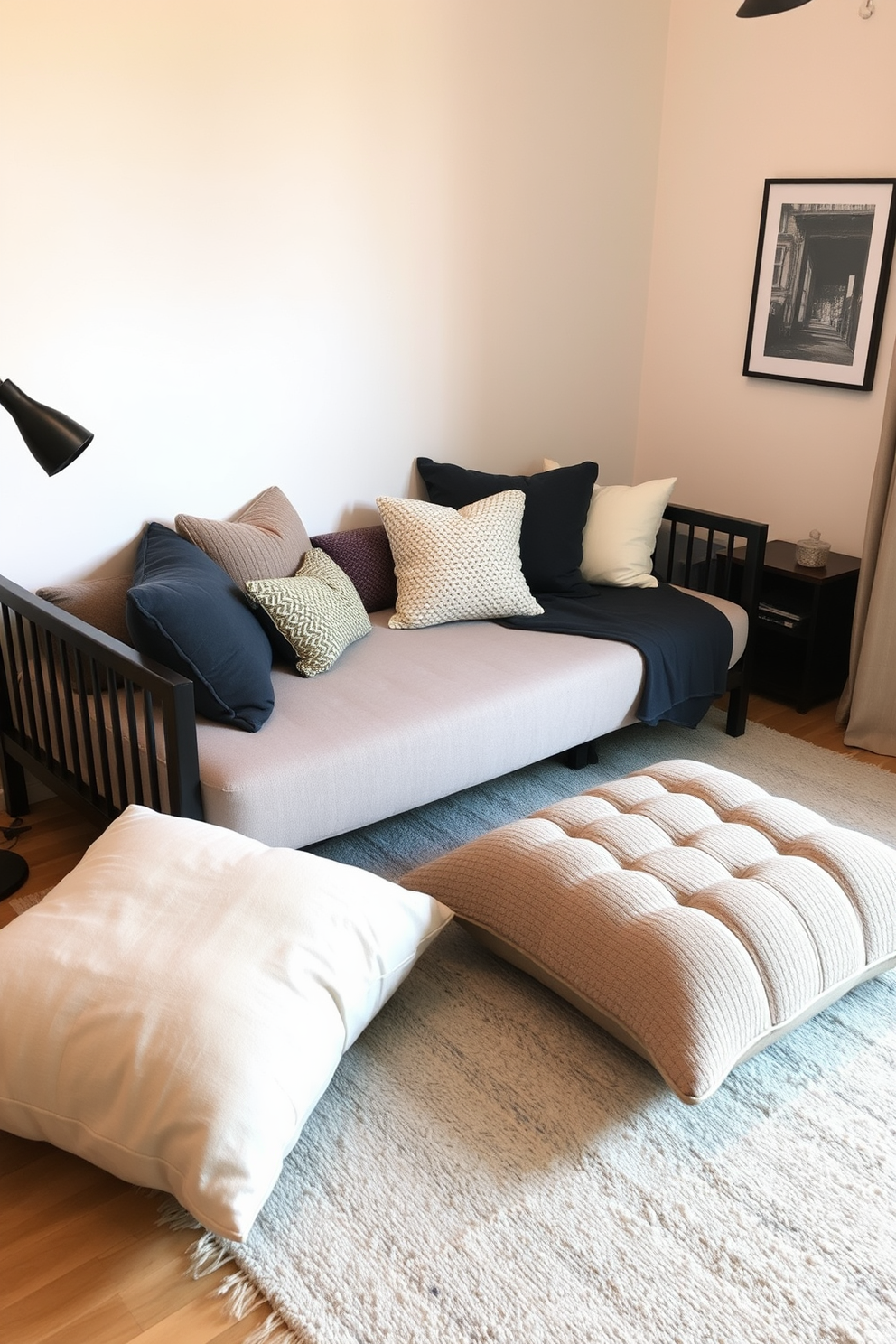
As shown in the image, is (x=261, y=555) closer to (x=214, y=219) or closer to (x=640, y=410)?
(x=214, y=219)

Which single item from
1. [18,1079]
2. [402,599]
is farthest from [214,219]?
[18,1079]

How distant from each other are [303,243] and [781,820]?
79.3 inches

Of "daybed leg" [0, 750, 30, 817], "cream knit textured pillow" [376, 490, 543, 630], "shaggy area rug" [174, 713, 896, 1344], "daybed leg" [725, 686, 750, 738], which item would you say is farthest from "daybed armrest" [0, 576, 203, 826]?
"daybed leg" [725, 686, 750, 738]

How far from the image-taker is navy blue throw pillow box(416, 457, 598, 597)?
11.1 feet

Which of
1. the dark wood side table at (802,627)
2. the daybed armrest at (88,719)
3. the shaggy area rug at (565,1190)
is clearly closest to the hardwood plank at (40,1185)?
the shaggy area rug at (565,1190)

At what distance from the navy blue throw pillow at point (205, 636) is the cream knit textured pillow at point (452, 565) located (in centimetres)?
61

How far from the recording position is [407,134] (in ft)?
10.6

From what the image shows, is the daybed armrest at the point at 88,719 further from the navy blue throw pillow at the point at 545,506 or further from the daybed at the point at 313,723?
the navy blue throw pillow at the point at 545,506

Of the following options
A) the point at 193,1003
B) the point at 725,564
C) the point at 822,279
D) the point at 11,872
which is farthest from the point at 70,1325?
the point at 822,279

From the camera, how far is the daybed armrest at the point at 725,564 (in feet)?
11.0

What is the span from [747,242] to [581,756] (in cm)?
192

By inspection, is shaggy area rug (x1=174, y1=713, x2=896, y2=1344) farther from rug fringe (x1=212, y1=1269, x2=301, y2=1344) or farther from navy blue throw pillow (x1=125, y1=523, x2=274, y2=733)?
navy blue throw pillow (x1=125, y1=523, x2=274, y2=733)

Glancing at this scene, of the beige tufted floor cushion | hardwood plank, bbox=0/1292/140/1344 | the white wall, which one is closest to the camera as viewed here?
hardwood plank, bbox=0/1292/140/1344

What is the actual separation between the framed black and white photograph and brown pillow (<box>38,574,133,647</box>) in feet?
7.60
